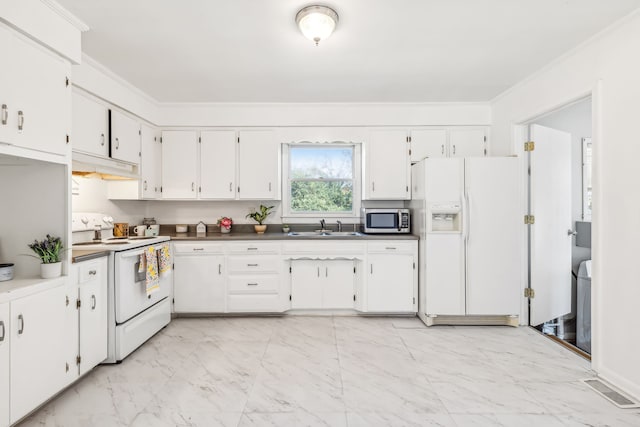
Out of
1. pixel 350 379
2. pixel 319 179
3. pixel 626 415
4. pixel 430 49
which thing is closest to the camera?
pixel 626 415

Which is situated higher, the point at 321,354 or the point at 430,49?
the point at 430,49

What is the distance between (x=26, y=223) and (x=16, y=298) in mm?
605

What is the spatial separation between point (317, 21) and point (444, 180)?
6.81 feet

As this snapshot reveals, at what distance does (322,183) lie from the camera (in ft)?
14.3

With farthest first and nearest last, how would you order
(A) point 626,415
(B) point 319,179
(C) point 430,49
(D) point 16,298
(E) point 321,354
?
(B) point 319,179, (E) point 321,354, (C) point 430,49, (A) point 626,415, (D) point 16,298

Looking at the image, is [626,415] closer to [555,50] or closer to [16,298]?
[555,50]

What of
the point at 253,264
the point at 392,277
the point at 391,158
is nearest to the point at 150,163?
the point at 253,264

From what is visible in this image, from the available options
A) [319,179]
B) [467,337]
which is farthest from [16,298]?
[467,337]

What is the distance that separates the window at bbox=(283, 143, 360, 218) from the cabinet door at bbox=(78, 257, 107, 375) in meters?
2.24

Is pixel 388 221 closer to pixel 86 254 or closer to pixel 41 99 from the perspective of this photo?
pixel 86 254

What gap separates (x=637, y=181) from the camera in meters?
2.13

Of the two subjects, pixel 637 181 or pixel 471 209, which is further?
pixel 471 209

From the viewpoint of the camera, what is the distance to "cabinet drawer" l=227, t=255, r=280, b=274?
12.3ft

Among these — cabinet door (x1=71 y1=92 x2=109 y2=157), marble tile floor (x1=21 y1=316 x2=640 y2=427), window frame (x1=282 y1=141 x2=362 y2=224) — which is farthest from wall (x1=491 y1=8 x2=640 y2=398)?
cabinet door (x1=71 y1=92 x2=109 y2=157)
